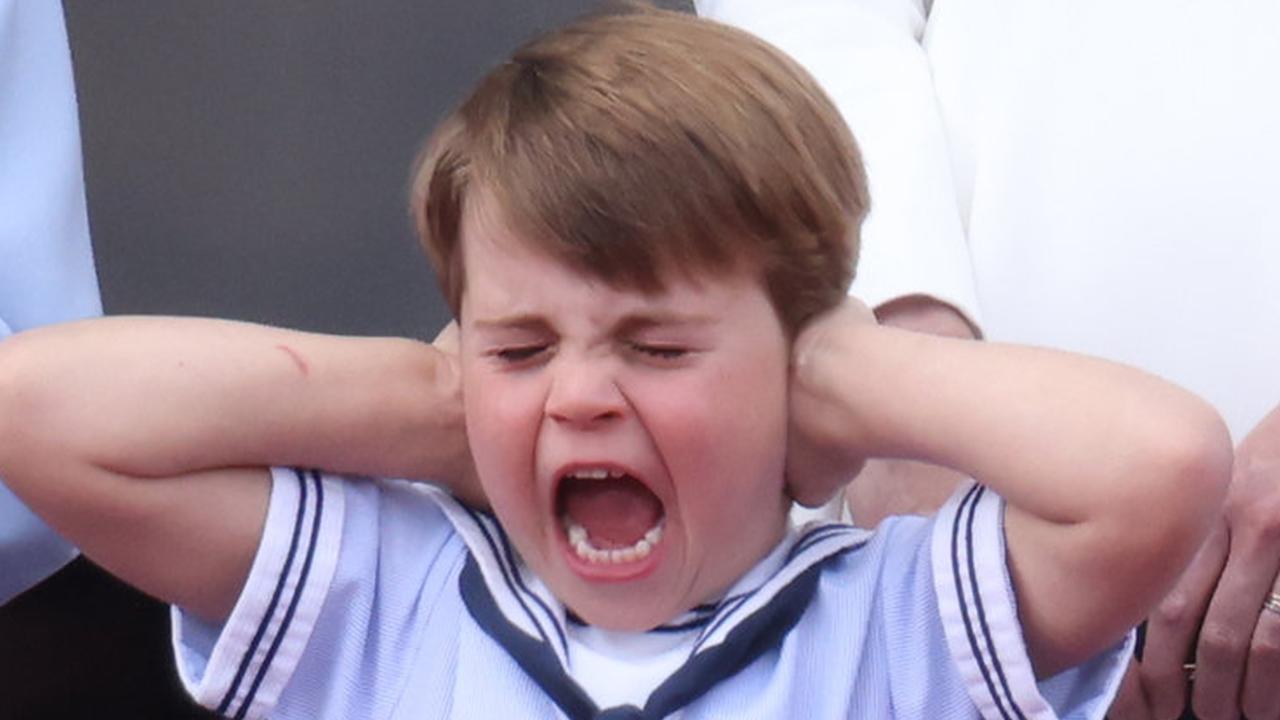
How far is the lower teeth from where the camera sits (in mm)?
920

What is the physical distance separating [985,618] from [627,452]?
0.58ft

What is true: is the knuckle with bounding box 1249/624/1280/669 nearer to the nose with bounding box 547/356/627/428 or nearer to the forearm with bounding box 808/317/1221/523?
the forearm with bounding box 808/317/1221/523

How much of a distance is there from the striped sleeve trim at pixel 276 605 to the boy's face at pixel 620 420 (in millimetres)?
85

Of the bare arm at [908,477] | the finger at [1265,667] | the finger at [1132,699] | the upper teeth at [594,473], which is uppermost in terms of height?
the upper teeth at [594,473]

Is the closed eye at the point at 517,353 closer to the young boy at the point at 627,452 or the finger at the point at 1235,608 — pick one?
the young boy at the point at 627,452

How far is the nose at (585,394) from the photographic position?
0.89 m

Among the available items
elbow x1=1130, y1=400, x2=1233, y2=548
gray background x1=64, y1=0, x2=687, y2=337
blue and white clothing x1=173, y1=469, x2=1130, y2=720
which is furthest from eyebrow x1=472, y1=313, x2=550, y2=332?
gray background x1=64, y1=0, x2=687, y2=337

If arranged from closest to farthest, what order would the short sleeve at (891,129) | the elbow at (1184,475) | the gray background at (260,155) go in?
the elbow at (1184,475) < the short sleeve at (891,129) < the gray background at (260,155)

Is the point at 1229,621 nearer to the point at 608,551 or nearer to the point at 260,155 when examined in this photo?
the point at 608,551

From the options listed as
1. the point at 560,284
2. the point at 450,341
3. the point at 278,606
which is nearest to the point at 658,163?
the point at 560,284

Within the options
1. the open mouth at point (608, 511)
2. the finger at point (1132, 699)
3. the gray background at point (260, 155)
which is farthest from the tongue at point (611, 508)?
the gray background at point (260, 155)

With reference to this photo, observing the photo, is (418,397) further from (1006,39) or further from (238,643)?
(1006,39)

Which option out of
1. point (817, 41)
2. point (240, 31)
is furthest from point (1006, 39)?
point (240, 31)

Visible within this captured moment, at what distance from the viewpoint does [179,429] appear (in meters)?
0.93
